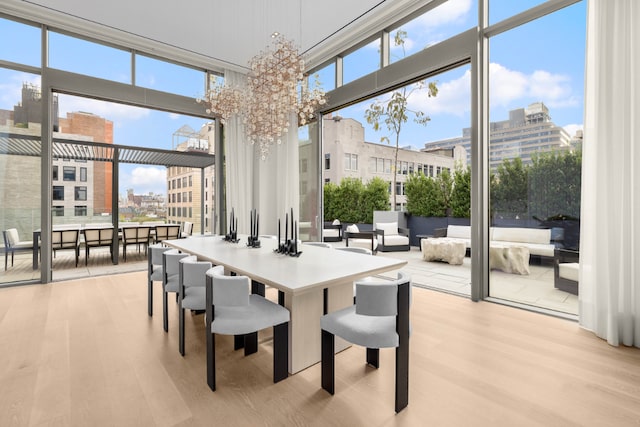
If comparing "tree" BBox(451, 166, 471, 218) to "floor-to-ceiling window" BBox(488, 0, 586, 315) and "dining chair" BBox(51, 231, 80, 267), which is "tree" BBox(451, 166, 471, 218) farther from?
"dining chair" BBox(51, 231, 80, 267)

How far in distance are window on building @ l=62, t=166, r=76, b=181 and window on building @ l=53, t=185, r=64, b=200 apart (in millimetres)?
278

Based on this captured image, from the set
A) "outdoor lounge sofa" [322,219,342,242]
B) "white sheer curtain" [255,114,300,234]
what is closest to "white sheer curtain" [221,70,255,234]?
"white sheer curtain" [255,114,300,234]

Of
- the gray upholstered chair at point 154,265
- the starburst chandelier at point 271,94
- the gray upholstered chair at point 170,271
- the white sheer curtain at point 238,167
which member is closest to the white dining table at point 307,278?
the gray upholstered chair at point 170,271

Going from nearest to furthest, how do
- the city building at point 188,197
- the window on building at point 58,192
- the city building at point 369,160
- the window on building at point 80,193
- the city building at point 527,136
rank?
the city building at point 527,136 < the window on building at point 58,192 < the window on building at point 80,193 < the city building at point 188,197 < the city building at point 369,160

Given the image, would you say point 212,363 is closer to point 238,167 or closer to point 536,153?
point 536,153

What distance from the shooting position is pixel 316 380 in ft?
6.71

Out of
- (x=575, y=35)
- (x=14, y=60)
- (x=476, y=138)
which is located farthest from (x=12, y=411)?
(x=575, y=35)

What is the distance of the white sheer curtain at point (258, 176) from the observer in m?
6.27

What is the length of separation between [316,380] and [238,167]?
5.05 metres

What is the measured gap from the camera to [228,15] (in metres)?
4.37

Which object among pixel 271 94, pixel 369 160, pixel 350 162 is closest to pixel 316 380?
pixel 271 94

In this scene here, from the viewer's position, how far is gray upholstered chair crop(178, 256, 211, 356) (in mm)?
2250

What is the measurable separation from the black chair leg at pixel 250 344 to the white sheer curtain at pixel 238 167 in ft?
13.2

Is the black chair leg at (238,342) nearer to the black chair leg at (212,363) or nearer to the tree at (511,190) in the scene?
the black chair leg at (212,363)
